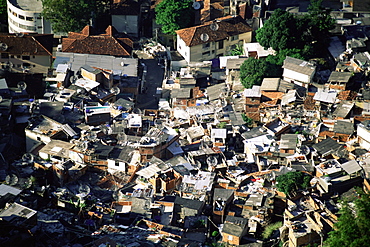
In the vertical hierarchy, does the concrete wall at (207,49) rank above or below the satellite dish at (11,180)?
above

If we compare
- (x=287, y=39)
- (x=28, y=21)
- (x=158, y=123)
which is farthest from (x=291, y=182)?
(x=28, y=21)

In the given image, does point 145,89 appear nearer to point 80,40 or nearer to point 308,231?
point 80,40

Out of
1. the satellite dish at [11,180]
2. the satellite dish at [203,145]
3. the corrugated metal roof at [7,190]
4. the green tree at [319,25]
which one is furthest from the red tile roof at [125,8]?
the corrugated metal roof at [7,190]

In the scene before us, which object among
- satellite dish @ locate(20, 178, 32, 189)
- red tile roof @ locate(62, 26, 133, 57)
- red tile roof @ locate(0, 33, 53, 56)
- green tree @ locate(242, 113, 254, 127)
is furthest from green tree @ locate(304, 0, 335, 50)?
satellite dish @ locate(20, 178, 32, 189)

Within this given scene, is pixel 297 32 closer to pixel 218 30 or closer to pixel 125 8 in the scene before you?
pixel 218 30

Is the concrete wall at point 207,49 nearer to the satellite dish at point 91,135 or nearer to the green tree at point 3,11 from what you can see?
the satellite dish at point 91,135

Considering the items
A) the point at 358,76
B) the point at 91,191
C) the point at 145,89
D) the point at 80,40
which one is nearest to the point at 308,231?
the point at 91,191
